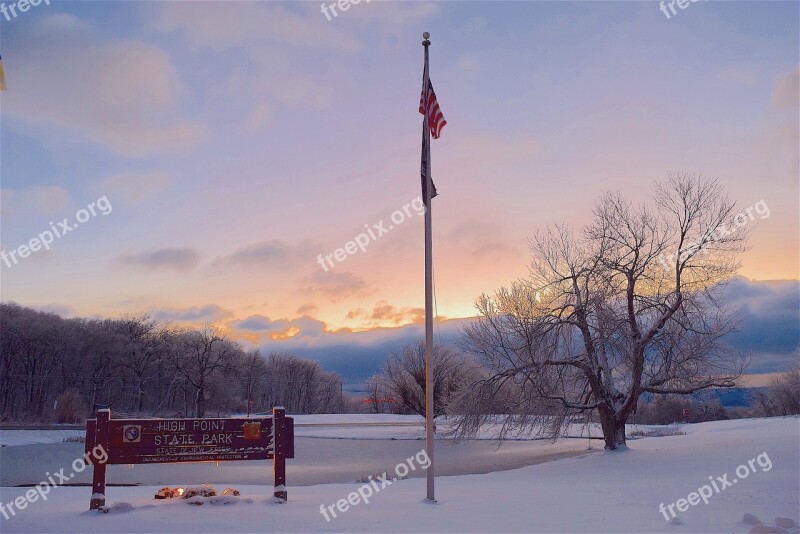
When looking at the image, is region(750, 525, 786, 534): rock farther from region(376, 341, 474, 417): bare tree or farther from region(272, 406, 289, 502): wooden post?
region(376, 341, 474, 417): bare tree

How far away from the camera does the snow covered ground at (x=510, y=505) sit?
9.59 metres

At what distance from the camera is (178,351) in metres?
72.2

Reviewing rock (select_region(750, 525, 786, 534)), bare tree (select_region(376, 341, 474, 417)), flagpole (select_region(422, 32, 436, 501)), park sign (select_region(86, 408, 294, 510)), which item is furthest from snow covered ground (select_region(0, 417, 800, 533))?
bare tree (select_region(376, 341, 474, 417))

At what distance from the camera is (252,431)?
12133mm

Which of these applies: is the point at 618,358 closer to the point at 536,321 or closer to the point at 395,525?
the point at 536,321

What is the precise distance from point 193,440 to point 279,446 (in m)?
1.67

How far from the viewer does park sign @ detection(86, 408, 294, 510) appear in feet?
37.8

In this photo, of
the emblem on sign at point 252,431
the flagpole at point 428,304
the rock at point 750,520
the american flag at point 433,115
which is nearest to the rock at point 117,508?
the emblem on sign at point 252,431

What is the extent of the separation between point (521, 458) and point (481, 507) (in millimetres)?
14890

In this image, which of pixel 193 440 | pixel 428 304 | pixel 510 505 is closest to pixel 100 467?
pixel 193 440

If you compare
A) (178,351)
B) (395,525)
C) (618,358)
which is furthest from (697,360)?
(178,351)

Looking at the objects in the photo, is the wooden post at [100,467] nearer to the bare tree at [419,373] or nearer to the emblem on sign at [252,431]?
the emblem on sign at [252,431]

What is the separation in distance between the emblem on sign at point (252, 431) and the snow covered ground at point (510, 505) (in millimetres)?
1140

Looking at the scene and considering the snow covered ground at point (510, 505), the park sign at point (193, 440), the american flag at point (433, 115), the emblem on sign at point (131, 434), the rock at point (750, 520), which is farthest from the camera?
the american flag at point (433, 115)
